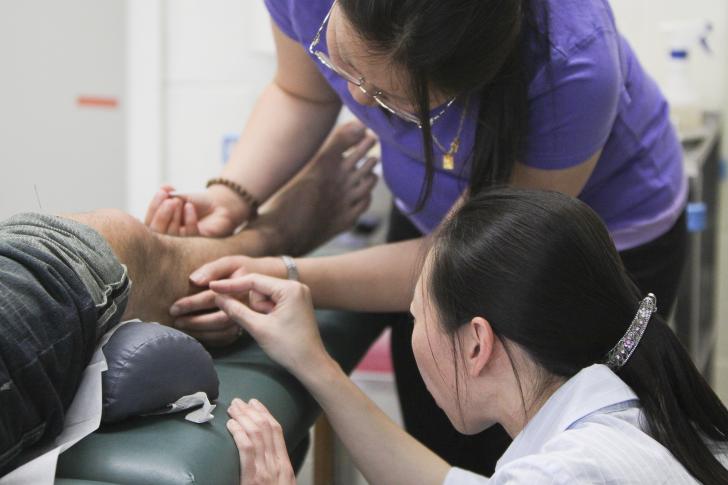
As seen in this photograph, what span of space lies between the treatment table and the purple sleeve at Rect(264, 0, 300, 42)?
0.52m

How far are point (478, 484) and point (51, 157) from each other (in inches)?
99.5

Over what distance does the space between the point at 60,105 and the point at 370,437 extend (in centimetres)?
238

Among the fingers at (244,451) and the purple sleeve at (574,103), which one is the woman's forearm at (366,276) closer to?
the purple sleeve at (574,103)

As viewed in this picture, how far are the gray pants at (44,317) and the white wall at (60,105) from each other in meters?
2.28

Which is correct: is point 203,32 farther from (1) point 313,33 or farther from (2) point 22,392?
(2) point 22,392

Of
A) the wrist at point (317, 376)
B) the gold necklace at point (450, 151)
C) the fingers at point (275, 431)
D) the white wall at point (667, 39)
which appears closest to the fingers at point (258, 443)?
the fingers at point (275, 431)

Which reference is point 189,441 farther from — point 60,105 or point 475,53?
point 60,105

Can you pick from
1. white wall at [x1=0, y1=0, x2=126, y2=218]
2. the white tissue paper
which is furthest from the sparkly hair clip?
white wall at [x1=0, y1=0, x2=126, y2=218]

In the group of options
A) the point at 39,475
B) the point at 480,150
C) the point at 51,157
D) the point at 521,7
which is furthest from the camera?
the point at 51,157

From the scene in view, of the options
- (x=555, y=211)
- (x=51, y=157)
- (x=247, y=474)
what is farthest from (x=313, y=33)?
(x=51, y=157)

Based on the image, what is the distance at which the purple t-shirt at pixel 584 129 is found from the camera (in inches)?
48.8

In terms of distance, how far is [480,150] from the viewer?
4.21ft

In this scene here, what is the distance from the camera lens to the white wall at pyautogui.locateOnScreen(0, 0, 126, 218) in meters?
3.17

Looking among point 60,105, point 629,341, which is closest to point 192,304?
point 629,341
